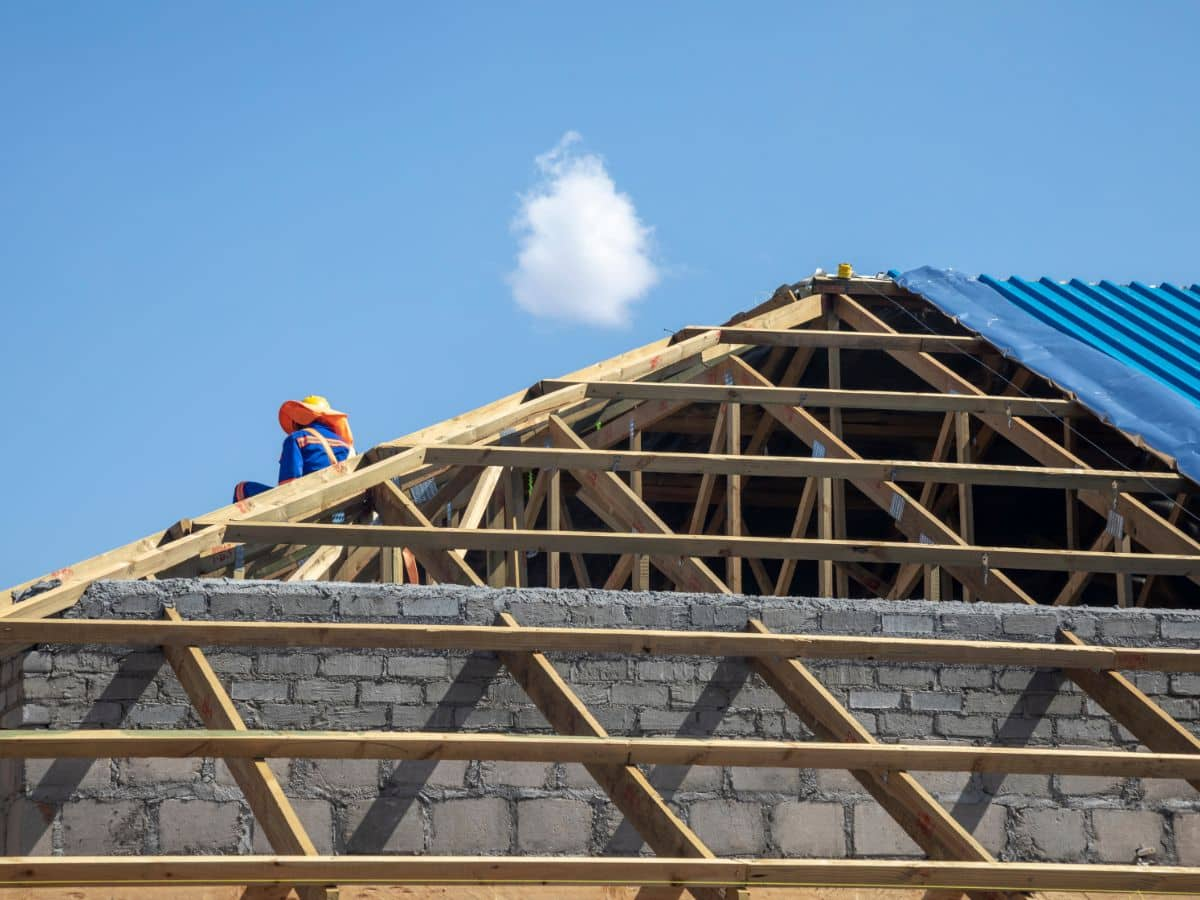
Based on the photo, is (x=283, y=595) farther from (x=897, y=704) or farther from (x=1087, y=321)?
(x=1087, y=321)

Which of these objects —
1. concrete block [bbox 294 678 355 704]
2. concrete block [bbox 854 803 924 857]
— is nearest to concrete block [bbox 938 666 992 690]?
concrete block [bbox 854 803 924 857]

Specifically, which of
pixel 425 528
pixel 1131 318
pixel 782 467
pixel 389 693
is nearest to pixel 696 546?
pixel 782 467

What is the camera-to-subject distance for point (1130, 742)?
7707 millimetres

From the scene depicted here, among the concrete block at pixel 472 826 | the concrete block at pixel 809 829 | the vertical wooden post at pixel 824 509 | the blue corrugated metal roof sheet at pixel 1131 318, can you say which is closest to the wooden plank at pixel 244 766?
the concrete block at pixel 472 826

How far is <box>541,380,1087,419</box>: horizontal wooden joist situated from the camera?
9.26 metres

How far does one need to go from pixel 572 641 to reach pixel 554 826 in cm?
100

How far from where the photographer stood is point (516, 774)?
7.04 metres

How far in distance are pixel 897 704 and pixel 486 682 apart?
205cm

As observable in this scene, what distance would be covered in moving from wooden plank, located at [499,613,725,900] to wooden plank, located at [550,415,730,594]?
1.39 m

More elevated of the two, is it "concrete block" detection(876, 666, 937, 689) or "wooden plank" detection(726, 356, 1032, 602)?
"wooden plank" detection(726, 356, 1032, 602)

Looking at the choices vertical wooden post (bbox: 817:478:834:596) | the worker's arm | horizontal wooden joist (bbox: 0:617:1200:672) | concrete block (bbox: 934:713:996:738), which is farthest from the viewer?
vertical wooden post (bbox: 817:478:834:596)

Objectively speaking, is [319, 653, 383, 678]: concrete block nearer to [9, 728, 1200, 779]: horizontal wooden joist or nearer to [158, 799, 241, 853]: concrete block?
[158, 799, 241, 853]: concrete block

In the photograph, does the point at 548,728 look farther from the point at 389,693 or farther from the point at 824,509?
the point at 824,509

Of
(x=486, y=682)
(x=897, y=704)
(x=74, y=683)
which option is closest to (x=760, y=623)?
(x=897, y=704)
